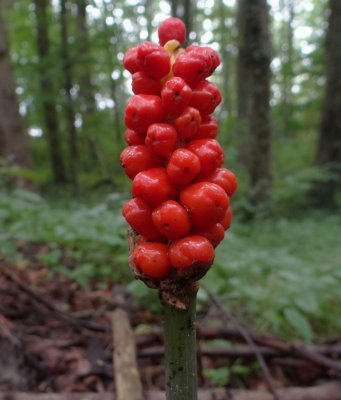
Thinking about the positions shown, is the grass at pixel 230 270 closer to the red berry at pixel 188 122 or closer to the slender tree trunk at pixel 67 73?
the red berry at pixel 188 122

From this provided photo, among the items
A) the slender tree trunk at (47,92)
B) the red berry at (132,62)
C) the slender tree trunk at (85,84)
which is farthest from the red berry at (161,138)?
the slender tree trunk at (47,92)

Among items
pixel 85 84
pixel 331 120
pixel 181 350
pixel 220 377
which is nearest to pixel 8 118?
pixel 85 84

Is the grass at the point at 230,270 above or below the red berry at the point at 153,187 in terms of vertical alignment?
below

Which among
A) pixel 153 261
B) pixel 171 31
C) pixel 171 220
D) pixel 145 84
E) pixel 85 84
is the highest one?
pixel 171 31

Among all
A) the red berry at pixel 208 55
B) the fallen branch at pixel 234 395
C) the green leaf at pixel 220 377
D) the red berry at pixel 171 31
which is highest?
the red berry at pixel 171 31

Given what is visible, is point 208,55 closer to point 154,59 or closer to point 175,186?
point 154,59

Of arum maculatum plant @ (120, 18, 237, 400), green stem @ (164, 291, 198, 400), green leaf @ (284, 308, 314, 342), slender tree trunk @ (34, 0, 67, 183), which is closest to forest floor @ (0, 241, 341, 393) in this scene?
green leaf @ (284, 308, 314, 342)
